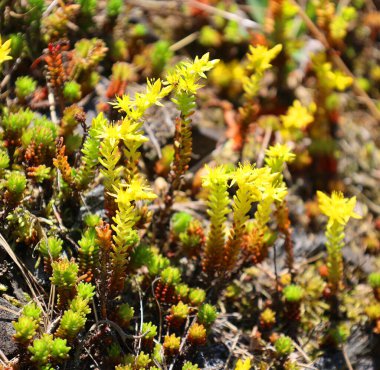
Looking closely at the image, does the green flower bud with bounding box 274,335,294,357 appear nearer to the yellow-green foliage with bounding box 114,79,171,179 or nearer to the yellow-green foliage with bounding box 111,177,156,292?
the yellow-green foliage with bounding box 111,177,156,292

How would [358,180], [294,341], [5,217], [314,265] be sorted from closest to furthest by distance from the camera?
1. [5,217]
2. [294,341]
3. [314,265]
4. [358,180]

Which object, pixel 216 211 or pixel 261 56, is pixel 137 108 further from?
pixel 261 56

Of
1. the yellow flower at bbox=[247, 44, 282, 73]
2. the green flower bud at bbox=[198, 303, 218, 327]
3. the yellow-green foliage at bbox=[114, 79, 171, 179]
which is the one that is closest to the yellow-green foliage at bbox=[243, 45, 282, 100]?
the yellow flower at bbox=[247, 44, 282, 73]

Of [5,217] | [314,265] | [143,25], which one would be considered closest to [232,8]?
[143,25]

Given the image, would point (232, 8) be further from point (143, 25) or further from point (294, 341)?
point (294, 341)

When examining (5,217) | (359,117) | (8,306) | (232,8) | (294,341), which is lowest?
(294,341)

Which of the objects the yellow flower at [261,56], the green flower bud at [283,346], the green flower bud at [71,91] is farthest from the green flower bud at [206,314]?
the yellow flower at [261,56]

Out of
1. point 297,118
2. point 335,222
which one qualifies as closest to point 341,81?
point 297,118
